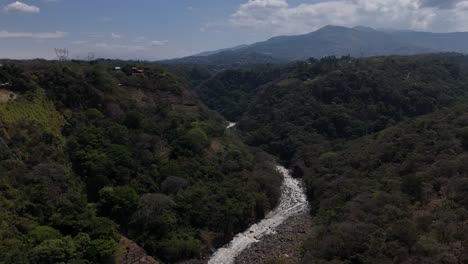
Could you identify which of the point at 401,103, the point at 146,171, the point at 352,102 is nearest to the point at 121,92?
the point at 146,171

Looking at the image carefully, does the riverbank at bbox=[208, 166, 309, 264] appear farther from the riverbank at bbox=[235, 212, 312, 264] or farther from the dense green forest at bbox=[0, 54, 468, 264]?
the dense green forest at bbox=[0, 54, 468, 264]

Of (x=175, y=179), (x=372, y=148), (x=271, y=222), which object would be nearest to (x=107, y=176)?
(x=175, y=179)

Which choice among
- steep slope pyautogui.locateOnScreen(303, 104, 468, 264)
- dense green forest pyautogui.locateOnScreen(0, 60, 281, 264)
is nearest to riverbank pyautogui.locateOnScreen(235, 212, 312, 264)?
steep slope pyautogui.locateOnScreen(303, 104, 468, 264)

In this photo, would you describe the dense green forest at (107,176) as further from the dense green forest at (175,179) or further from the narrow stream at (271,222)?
the narrow stream at (271,222)

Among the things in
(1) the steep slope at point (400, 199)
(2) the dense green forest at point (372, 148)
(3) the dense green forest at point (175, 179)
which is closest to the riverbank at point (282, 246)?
(2) the dense green forest at point (372, 148)

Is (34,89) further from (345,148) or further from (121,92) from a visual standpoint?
(345,148)
